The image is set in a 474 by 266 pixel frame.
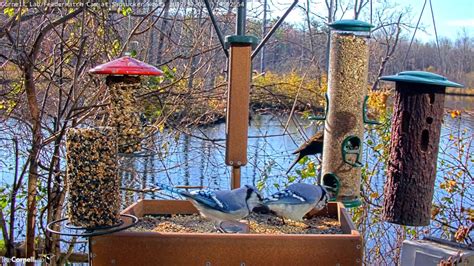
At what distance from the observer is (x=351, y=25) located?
3.12 m

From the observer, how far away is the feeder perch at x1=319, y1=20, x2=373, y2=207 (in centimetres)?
329

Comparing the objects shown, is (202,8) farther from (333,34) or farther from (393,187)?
(393,187)

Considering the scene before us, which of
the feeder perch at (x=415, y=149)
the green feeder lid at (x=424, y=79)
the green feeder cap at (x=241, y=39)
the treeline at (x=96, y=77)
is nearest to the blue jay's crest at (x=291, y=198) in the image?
the feeder perch at (x=415, y=149)

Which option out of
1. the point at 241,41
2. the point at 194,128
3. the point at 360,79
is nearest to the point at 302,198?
the point at 241,41

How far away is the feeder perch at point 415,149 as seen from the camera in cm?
254

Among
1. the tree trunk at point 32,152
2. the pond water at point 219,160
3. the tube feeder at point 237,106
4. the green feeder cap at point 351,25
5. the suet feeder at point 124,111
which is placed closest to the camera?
the tube feeder at point 237,106

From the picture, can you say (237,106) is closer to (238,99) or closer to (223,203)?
(238,99)

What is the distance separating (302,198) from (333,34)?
1.18 m

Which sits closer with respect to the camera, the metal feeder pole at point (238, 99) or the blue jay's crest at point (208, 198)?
the blue jay's crest at point (208, 198)

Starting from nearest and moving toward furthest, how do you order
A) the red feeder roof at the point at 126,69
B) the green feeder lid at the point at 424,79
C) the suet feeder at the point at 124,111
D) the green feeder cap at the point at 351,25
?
the green feeder lid at the point at 424,79 → the red feeder roof at the point at 126,69 → the green feeder cap at the point at 351,25 → the suet feeder at the point at 124,111

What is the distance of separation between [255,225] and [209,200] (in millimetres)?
Result: 325

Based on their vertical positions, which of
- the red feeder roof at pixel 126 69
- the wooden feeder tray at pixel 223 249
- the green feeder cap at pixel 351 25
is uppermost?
the green feeder cap at pixel 351 25

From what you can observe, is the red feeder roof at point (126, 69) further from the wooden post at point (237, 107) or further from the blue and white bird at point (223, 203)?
the blue and white bird at point (223, 203)

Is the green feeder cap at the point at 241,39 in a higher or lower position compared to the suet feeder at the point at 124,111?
higher
